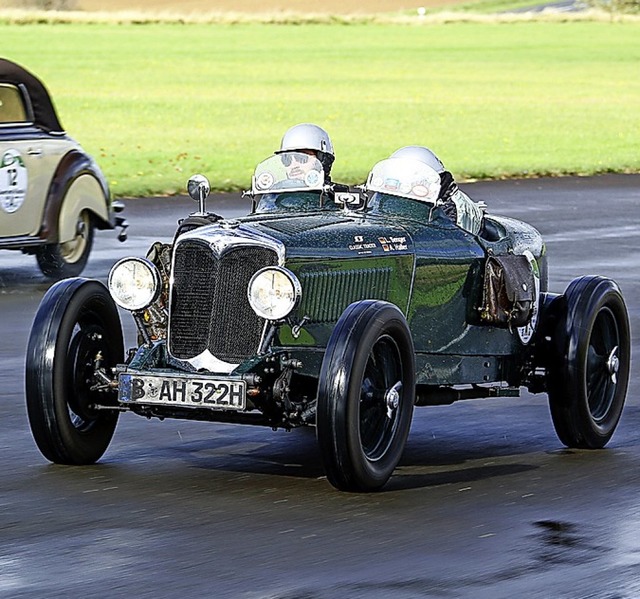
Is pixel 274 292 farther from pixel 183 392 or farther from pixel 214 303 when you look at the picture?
pixel 183 392

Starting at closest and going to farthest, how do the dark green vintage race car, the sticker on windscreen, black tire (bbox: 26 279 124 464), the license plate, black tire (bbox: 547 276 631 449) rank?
the license plate, the dark green vintage race car, black tire (bbox: 26 279 124 464), black tire (bbox: 547 276 631 449), the sticker on windscreen

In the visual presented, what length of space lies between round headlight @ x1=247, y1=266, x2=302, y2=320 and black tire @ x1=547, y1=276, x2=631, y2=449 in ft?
5.67

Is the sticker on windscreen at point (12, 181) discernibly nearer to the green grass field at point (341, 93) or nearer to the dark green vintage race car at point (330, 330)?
the dark green vintage race car at point (330, 330)

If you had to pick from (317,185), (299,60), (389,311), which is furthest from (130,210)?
(299,60)

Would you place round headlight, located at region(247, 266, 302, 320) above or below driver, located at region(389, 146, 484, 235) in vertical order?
below

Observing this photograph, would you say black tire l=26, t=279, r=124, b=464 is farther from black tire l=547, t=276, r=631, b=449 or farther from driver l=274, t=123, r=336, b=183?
black tire l=547, t=276, r=631, b=449

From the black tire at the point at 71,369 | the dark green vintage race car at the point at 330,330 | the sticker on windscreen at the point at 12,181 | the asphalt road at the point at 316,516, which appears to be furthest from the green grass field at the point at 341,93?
the black tire at the point at 71,369

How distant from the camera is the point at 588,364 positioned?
844 cm

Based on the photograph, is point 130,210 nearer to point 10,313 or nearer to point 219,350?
point 10,313

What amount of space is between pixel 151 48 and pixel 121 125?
31.3 meters

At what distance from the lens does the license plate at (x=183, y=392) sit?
22.8 ft

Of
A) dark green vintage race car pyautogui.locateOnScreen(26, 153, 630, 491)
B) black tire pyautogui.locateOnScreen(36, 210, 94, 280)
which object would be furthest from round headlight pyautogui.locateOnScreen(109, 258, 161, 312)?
black tire pyautogui.locateOnScreen(36, 210, 94, 280)

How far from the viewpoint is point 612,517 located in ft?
22.3

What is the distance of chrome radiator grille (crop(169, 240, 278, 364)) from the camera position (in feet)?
23.9
